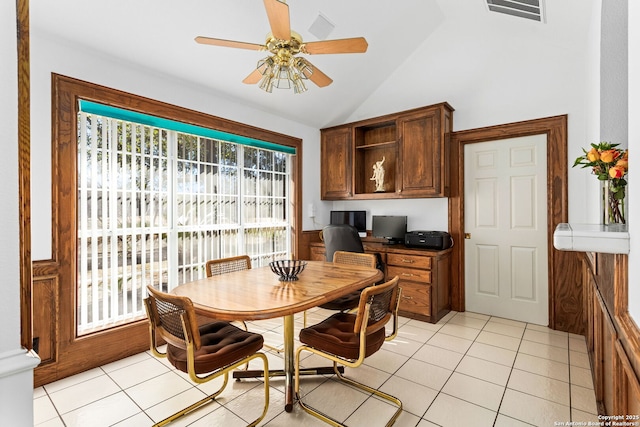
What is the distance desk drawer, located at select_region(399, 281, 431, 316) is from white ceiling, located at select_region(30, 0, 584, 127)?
8.45ft

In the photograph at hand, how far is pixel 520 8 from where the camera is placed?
278 cm

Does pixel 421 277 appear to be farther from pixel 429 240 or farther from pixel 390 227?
pixel 390 227

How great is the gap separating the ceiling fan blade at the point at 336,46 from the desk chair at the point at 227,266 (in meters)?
1.73

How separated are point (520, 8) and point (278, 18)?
94.7 inches

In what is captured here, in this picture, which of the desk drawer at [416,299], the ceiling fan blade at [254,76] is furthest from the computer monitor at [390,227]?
the ceiling fan blade at [254,76]

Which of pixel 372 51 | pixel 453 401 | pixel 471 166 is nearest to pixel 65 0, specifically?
pixel 372 51

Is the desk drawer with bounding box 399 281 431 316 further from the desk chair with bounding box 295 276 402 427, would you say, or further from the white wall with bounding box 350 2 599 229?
the desk chair with bounding box 295 276 402 427

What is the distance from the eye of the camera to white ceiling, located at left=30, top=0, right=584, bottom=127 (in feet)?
7.54

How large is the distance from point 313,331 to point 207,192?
211 centimetres

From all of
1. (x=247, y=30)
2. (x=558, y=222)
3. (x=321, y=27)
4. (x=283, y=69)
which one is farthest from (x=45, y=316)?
(x=558, y=222)

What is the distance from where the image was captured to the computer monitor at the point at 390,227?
13.7ft

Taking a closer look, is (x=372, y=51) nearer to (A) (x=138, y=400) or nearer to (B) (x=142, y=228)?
(B) (x=142, y=228)

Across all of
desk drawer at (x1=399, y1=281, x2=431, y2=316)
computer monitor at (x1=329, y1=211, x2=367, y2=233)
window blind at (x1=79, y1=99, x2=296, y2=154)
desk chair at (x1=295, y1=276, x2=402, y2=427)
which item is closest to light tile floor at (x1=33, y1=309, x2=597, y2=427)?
desk chair at (x1=295, y1=276, x2=402, y2=427)

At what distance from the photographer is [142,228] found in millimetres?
2922
